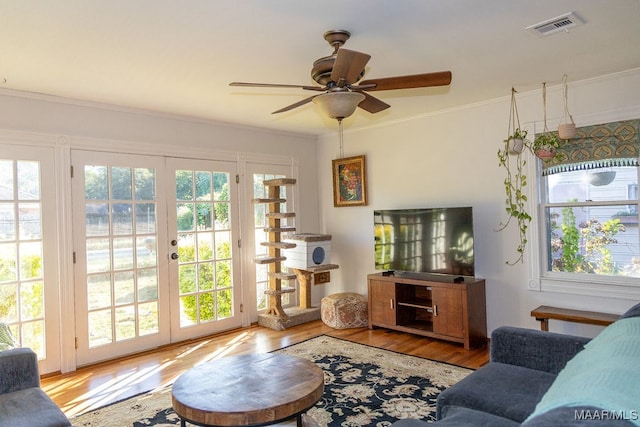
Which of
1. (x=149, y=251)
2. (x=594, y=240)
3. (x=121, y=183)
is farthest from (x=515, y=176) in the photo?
(x=121, y=183)

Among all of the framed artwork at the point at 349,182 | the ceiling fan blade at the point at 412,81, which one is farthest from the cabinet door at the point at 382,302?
the ceiling fan blade at the point at 412,81

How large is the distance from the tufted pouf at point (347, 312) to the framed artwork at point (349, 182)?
1223mm

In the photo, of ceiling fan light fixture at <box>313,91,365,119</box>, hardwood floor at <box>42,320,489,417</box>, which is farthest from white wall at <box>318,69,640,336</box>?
ceiling fan light fixture at <box>313,91,365,119</box>

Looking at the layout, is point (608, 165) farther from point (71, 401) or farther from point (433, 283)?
point (71, 401)

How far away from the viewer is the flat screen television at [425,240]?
396cm

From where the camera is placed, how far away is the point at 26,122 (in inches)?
135

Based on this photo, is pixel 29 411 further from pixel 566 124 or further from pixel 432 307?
pixel 566 124

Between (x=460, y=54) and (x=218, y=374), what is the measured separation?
8.41ft

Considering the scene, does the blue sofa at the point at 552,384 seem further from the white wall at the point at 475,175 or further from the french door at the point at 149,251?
the french door at the point at 149,251

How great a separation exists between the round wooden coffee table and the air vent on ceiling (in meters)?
2.35

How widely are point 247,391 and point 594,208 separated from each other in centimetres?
325

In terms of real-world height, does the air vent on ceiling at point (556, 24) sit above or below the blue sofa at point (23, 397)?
above

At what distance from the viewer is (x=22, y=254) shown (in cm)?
338

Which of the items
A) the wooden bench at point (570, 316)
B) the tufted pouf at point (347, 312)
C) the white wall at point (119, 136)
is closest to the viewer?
the wooden bench at point (570, 316)
